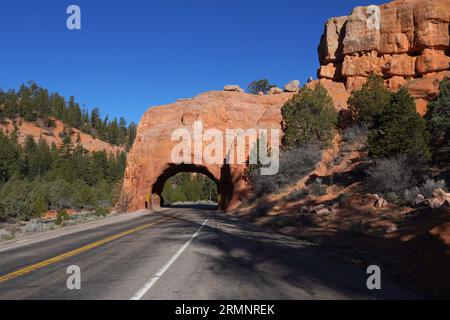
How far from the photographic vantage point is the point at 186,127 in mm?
40438

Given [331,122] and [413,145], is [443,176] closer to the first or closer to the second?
[413,145]

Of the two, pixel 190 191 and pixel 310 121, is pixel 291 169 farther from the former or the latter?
pixel 190 191

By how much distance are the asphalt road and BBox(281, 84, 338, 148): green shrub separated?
22.0m

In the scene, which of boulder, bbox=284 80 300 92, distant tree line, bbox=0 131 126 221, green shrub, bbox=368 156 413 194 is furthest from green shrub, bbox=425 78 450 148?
boulder, bbox=284 80 300 92

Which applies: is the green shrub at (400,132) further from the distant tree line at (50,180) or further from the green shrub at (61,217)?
the distant tree line at (50,180)

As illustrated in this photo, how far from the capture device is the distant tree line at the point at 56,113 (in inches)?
4844

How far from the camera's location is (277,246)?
11.4 meters

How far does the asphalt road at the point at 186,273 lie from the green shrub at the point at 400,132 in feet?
32.7

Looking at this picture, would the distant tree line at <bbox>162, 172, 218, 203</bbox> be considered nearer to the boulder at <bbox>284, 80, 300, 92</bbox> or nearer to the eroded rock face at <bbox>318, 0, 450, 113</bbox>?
the boulder at <bbox>284, 80, 300, 92</bbox>

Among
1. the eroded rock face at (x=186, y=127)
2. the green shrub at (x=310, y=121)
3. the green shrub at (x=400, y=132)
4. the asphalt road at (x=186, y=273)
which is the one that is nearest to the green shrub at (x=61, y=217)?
the eroded rock face at (x=186, y=127)

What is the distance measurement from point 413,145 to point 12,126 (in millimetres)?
125272

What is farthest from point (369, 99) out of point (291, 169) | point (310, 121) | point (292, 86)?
point (292, 86)
